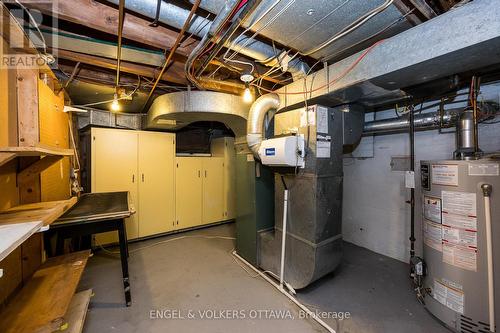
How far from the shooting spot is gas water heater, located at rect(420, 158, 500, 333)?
4.88 ft

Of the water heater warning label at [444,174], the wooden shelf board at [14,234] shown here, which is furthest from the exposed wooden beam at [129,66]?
the water heater warning label at [444,174]

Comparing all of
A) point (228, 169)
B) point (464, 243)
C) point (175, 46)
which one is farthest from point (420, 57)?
point (228, 169)

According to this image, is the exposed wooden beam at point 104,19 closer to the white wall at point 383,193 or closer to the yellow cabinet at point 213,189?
the yellow cabinet at point 213,189

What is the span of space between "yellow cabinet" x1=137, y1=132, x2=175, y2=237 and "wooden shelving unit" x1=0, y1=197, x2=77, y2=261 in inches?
78.5

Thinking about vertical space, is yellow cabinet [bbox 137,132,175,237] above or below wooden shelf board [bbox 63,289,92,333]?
above

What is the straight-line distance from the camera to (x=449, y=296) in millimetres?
1678

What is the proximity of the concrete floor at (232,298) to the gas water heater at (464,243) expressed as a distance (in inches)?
9.5

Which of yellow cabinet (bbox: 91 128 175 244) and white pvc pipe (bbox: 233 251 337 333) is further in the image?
yellow cabinet (bbox: 91 128 175 244)

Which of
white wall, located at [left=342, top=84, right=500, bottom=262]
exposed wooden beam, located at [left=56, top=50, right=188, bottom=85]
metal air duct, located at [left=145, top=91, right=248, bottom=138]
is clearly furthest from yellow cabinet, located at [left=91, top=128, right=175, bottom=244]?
white wall, located at [left=342, top=84, right=500, bottom=262]

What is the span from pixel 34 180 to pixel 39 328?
1.19 metres

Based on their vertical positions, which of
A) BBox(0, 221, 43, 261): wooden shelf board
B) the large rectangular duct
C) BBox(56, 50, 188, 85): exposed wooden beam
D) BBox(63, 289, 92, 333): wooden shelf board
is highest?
BBox(56, 50, 188, 85): exposed wooden beam

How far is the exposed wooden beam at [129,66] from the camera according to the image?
1.88 m

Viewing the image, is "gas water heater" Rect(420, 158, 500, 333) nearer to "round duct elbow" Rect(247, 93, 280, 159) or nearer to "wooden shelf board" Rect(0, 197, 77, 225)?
"round duct elbow" Rect(247, 93, 280, 159)

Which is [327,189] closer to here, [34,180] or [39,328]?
[39,328]
